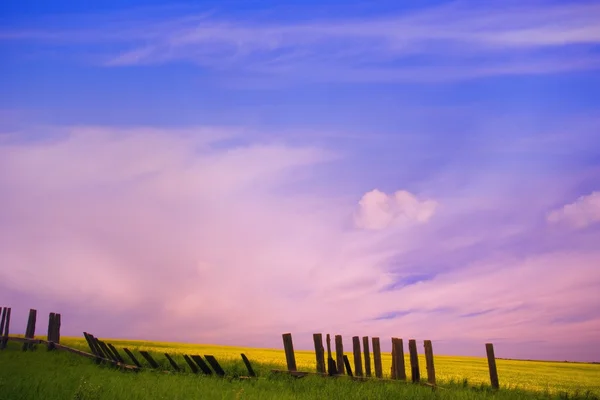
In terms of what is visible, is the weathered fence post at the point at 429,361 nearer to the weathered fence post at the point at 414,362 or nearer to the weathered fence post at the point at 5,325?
the weathered fence post at the point at 414,362

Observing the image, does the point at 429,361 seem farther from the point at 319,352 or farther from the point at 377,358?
the point at 319,352

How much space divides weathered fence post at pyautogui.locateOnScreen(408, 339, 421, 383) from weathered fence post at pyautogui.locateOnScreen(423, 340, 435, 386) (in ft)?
1.22

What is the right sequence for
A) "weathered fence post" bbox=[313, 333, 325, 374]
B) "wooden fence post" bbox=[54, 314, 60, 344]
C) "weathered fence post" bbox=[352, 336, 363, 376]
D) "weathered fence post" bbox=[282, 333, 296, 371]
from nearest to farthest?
"weathered fence post" bbox=[352, 336, 363, 376] < "weathered fence post" bbox=[313, 333, 325, 374] < "weathered fence post" bbox=[282, 333, 296, 371] < "wooden fence post" bbox=[54, 314, 60, 344]

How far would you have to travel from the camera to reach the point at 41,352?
2884 centimetres

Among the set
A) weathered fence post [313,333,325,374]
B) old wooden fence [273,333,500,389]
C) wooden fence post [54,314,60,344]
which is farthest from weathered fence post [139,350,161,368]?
wooden fence post [54,314,60,344]

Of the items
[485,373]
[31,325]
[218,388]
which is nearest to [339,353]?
[218,388]

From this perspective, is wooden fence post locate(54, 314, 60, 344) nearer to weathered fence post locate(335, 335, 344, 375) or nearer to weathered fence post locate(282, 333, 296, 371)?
weathered fence post locate(282, 333, 296, 371)

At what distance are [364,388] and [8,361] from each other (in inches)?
705

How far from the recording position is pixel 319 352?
1997cm

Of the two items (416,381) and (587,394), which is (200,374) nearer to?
(416,381)

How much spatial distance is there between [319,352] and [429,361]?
162 inches

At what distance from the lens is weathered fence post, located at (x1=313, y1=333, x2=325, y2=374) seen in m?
19.7

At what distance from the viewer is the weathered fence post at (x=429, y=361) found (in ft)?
58.6

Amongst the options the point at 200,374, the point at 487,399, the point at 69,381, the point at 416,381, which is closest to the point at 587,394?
the point at 487,399
